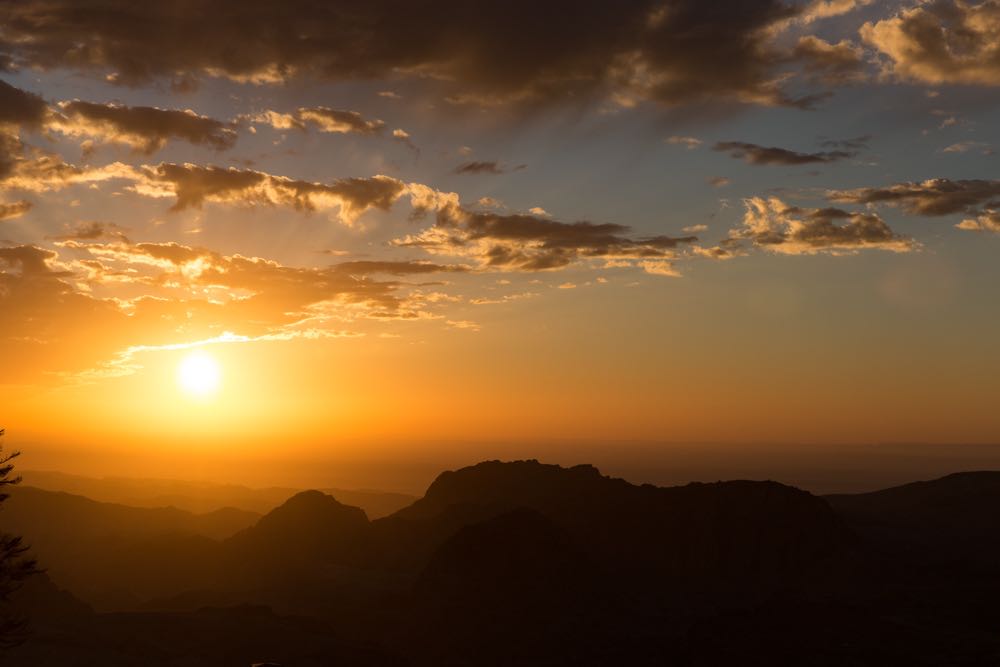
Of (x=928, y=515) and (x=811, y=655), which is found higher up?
(x=928, y=515)

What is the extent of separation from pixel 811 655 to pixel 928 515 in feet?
240

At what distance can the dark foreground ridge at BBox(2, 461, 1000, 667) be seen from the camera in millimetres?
87250

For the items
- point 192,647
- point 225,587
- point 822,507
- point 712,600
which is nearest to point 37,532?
point 225,587

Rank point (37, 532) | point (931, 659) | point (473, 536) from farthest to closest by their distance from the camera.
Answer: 1. point (37, 532)
2. point (473, 536)
3. point (931, 659)

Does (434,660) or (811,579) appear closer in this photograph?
(434,660)

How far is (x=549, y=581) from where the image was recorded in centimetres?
12031

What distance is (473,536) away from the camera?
126 meters

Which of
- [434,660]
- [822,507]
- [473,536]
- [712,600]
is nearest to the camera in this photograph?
[434,660]

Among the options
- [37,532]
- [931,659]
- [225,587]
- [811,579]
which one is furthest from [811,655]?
[37,532]

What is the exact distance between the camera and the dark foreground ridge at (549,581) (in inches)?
3435

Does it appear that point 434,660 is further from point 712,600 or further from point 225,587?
point 225,587

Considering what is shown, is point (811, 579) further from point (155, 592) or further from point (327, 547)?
point (155, 592)

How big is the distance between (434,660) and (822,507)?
70145mm

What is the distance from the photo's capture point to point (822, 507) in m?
138
